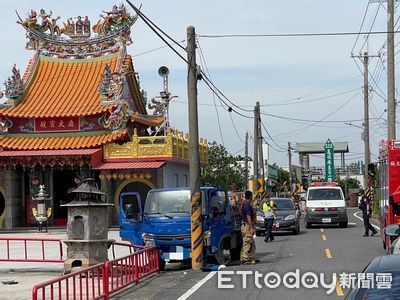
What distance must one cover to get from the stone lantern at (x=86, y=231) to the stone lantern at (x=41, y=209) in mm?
21221

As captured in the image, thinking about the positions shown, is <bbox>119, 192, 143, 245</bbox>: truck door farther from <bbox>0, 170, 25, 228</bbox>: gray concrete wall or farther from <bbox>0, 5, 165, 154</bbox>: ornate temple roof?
<bbox>0, 170, 25, 228</bbox>: gray concrete wall

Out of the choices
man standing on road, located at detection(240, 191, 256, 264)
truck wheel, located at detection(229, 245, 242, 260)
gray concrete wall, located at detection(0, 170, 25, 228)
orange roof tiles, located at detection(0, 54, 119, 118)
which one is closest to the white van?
orange roof tiles, located at detection(0, 54, 119, 118)

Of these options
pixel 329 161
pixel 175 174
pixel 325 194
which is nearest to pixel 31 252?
pixel 325 194

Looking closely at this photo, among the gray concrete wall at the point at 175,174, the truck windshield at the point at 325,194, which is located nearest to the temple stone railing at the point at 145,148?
the gray concrete wall at the point at 175,174

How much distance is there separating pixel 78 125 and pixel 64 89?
3060mm

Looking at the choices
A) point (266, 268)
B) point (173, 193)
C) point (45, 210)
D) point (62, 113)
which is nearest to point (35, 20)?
point (62, 113)

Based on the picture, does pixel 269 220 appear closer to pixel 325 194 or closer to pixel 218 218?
pixel 325 194

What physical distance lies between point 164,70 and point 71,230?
996 inches

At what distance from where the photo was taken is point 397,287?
4898mm

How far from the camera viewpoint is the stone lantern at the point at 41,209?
37.2 metres

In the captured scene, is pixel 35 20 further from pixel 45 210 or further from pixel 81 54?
pixel 45 210

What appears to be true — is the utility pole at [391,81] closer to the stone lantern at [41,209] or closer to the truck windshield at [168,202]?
the truck windshield at [168,202]

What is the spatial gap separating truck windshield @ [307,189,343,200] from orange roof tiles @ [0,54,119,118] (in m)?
12.4

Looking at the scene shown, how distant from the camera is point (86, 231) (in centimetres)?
1608
